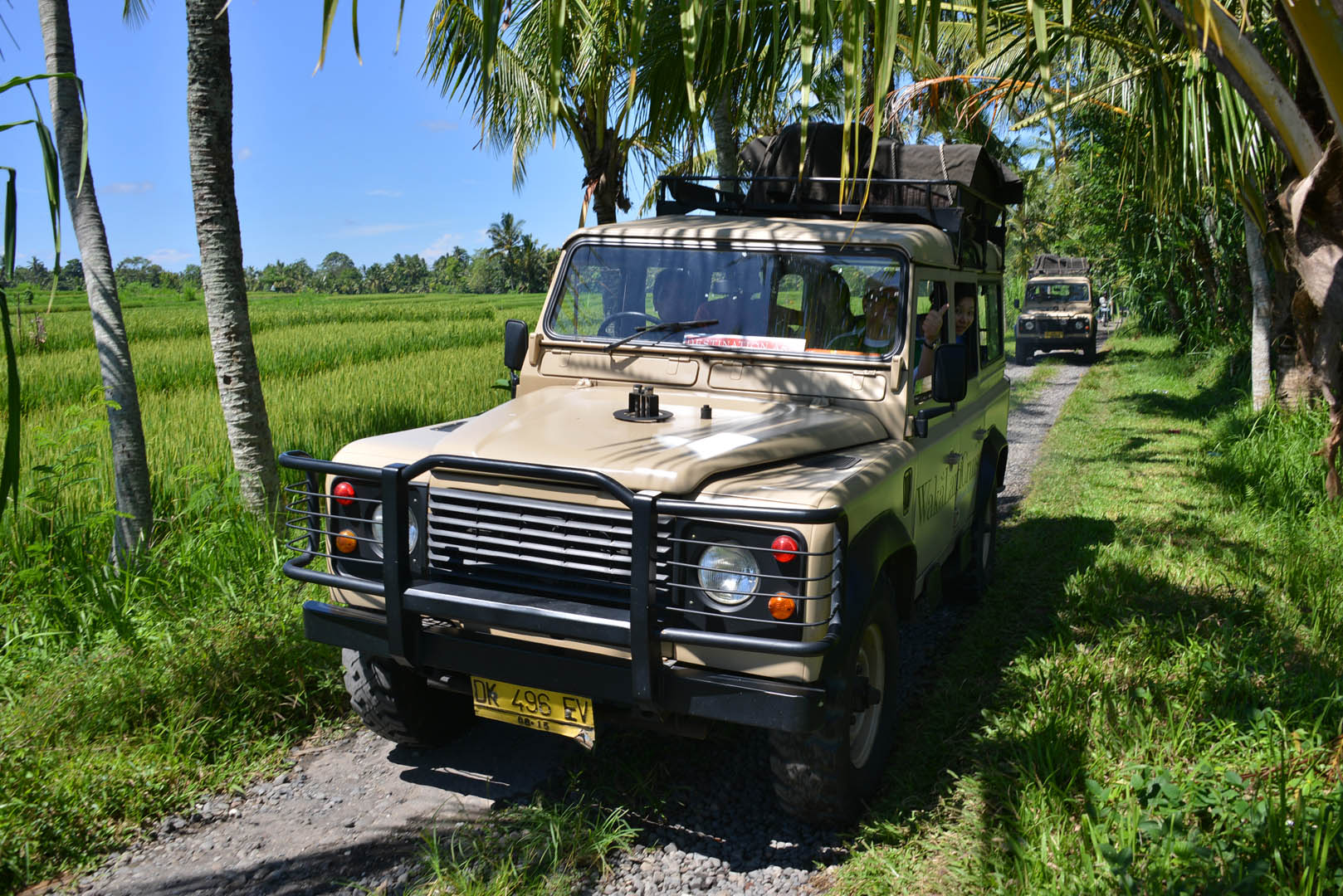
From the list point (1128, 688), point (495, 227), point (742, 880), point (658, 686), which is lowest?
point (742, 880)

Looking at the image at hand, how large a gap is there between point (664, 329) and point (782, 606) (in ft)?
5.86

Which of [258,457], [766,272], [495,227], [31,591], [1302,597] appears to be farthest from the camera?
[495,227]

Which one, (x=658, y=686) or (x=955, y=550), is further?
(x=955, y=550)

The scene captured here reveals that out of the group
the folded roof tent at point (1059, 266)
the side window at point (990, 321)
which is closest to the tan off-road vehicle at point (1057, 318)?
the folded roof tent at point (1059, 266)

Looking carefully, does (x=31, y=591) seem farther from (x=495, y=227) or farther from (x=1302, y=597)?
(x=495, y=227)

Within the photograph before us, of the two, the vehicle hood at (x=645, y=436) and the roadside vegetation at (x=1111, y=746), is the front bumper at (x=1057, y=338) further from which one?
the vehicle hood at (x=645, y=436)

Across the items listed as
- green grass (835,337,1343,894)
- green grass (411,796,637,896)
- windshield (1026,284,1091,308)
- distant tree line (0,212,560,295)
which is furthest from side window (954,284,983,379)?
distant tree line (0,212,560,295)

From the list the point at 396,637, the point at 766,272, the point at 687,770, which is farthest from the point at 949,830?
the point at 766,272

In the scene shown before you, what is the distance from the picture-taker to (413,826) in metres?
3.52

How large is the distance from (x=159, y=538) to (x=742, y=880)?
4.25 meters

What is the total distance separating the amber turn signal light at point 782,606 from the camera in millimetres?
2904

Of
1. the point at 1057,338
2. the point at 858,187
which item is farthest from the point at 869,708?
the point at 1057,338

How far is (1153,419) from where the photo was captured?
490 inches

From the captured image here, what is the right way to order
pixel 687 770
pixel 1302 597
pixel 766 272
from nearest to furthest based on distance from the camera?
1. pixel 687 770
2. pixel 766 272
3. pixel 1302 597
